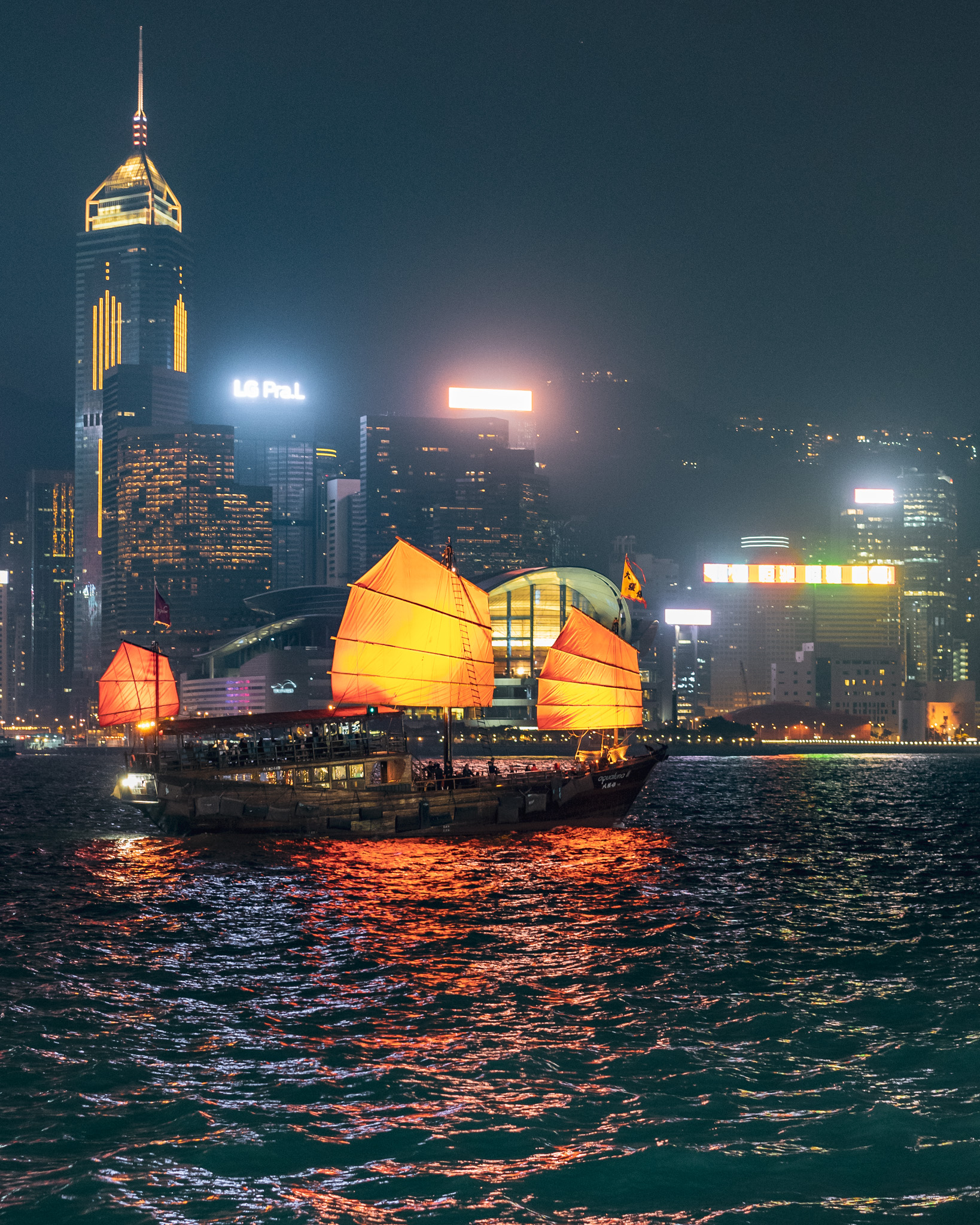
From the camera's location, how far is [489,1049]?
25.6m

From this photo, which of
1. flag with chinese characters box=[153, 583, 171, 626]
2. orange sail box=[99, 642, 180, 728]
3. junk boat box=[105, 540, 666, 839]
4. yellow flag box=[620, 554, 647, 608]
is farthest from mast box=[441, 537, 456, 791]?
orange sail box=[99, 642, 180, 728]

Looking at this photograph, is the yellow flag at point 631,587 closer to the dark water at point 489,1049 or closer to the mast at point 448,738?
the mast at point 448,738

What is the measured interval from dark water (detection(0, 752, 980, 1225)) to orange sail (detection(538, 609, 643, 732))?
30.1 m

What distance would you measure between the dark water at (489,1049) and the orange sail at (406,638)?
26.2 m

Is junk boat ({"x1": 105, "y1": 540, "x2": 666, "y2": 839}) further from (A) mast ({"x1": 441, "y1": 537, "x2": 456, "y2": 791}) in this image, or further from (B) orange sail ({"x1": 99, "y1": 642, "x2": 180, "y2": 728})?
(B) orange sail ({"x1": 99, "y1": 642, "x2": 180, "y2": 728})

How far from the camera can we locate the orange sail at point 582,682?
8488cm

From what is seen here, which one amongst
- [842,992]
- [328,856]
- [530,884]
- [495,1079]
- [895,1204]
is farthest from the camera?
[328,856]

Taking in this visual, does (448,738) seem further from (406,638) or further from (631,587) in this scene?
(631,587)

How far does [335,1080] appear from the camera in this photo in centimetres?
2359

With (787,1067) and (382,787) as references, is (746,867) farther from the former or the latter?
(787,1067)

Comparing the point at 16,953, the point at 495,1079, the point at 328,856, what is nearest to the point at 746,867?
the point at 328,856

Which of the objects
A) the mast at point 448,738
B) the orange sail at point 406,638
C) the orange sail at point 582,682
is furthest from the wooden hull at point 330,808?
the orange sail at point 582,682

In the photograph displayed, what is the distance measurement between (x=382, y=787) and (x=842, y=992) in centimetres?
4432

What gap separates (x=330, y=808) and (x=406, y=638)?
13072 mm
